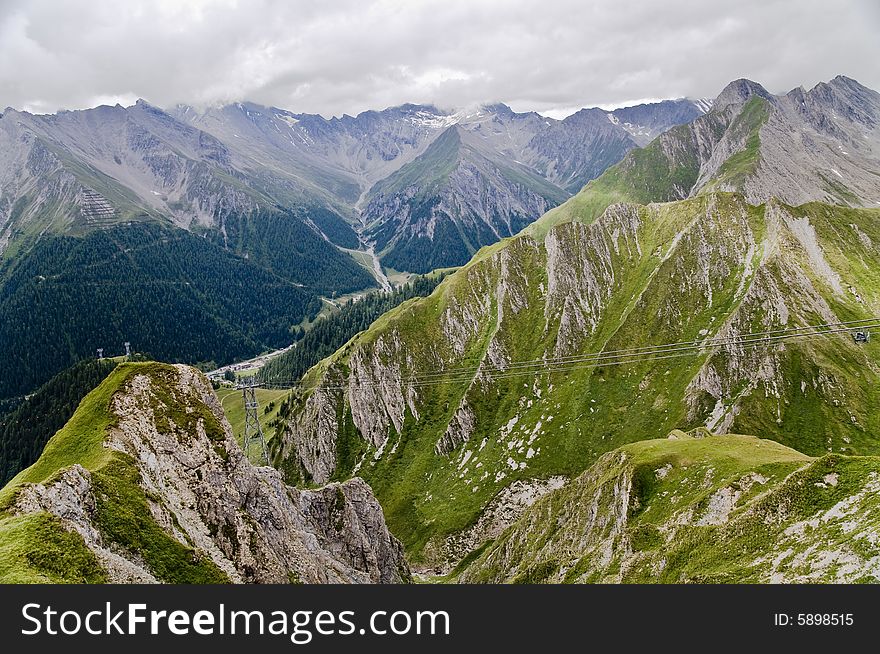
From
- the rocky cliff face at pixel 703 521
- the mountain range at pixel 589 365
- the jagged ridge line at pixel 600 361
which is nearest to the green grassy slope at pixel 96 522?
the rocky cliff face at pixel 703 521

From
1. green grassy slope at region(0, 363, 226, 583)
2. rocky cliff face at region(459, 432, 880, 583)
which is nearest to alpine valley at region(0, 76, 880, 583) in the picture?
green grassy slope at region(0, 363, 226, 583)

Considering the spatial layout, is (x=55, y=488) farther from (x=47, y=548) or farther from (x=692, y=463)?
(x=692, y=463)

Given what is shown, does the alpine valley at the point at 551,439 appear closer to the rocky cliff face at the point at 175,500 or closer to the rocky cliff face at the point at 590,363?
the rocky cliff face at the point at 175,500

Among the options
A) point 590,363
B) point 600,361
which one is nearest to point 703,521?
point 600,361

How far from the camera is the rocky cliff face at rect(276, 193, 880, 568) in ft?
404

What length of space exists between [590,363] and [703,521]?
3766 inches

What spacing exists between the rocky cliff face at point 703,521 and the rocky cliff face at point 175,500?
107 feet

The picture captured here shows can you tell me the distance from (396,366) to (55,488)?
133 meters

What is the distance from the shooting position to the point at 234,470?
57938 mm

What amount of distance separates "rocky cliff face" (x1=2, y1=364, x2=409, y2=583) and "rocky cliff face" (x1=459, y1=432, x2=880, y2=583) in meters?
32.6

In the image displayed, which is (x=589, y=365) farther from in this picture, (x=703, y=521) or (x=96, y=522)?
(x=96, y=522)

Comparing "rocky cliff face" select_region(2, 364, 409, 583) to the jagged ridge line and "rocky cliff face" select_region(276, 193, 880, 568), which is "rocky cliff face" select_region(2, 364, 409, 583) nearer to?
"rocky cliff face" select_region(276, 193, 880, 568)

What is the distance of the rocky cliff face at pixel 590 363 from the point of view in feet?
404

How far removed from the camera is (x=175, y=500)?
50.8 meters
